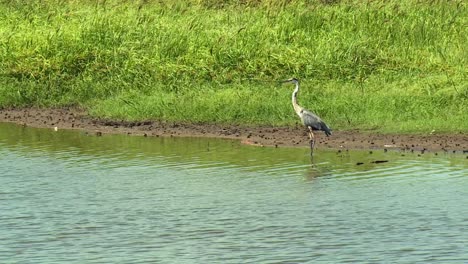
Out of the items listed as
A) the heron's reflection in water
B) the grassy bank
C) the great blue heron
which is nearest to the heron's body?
the great blue heron

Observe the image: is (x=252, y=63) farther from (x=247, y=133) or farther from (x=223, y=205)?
(x=223, y=205)

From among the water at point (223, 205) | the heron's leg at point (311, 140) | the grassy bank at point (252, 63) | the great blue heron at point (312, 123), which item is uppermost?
the grassy bank at point (252, 63)

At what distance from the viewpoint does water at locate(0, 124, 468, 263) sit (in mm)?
10961

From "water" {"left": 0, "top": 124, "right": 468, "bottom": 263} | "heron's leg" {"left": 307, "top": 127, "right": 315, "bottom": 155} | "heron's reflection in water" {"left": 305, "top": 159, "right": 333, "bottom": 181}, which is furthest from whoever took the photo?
"heron's leg" {"left": 307, "top": 127, "right": 315, "bottom": 155}

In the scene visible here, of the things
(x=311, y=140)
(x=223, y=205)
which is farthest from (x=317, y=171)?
(x=223, y=205)

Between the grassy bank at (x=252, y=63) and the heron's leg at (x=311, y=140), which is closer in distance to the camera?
the heron's leg at (x=311, y=140)

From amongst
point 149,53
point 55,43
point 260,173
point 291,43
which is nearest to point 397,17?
point 291,43

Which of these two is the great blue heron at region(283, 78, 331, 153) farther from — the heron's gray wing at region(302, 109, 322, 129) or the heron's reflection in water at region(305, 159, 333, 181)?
the heron's reflection in water at region(305, 159, 333, 181)

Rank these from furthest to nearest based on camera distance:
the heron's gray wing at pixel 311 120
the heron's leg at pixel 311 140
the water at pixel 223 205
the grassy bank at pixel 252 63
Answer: the grassy bank at pixel 252 63
the heron's gray wing at pixel 311 120
the heron's leg at pixel 311 140
the water at pixel 223 205

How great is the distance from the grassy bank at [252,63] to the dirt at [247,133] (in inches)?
11.1

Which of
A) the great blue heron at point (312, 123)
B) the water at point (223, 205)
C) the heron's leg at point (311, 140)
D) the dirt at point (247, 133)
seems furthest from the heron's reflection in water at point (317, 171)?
the dirt at point (247, 133)

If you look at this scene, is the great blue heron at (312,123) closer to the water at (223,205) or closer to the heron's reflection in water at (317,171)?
the water at (223,205)

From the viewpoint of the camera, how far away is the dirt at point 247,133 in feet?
53.5

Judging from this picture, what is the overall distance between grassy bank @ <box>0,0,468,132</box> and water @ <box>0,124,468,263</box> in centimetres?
168
